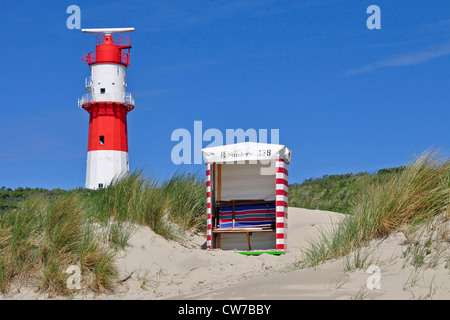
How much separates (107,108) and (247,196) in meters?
22.5

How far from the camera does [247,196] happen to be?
1419 cm

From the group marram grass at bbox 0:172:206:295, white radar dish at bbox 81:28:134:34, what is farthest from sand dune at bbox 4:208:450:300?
white radar dish at bbox 81:28:134:34

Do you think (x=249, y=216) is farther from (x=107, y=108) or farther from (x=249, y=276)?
(x=107, y=108)

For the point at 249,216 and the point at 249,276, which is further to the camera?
the point at 249,216

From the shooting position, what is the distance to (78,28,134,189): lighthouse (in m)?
34.5

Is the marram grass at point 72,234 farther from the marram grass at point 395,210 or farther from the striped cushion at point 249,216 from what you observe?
the marram grass at point 395,210

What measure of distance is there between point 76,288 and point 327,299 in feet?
13.4

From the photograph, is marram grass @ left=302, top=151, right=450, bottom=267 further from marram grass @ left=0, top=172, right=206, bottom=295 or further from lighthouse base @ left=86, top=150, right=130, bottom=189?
Result: lighthouse base @ left=86, top=150, right=130, bottom=189

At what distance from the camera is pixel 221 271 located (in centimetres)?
1057

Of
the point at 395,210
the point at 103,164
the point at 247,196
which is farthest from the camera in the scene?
the point at 103,164

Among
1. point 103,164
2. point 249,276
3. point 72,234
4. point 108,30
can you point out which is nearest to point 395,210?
point 249,276

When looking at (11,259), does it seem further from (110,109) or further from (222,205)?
(110,109)

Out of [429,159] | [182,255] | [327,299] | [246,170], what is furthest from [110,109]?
[327,299]
